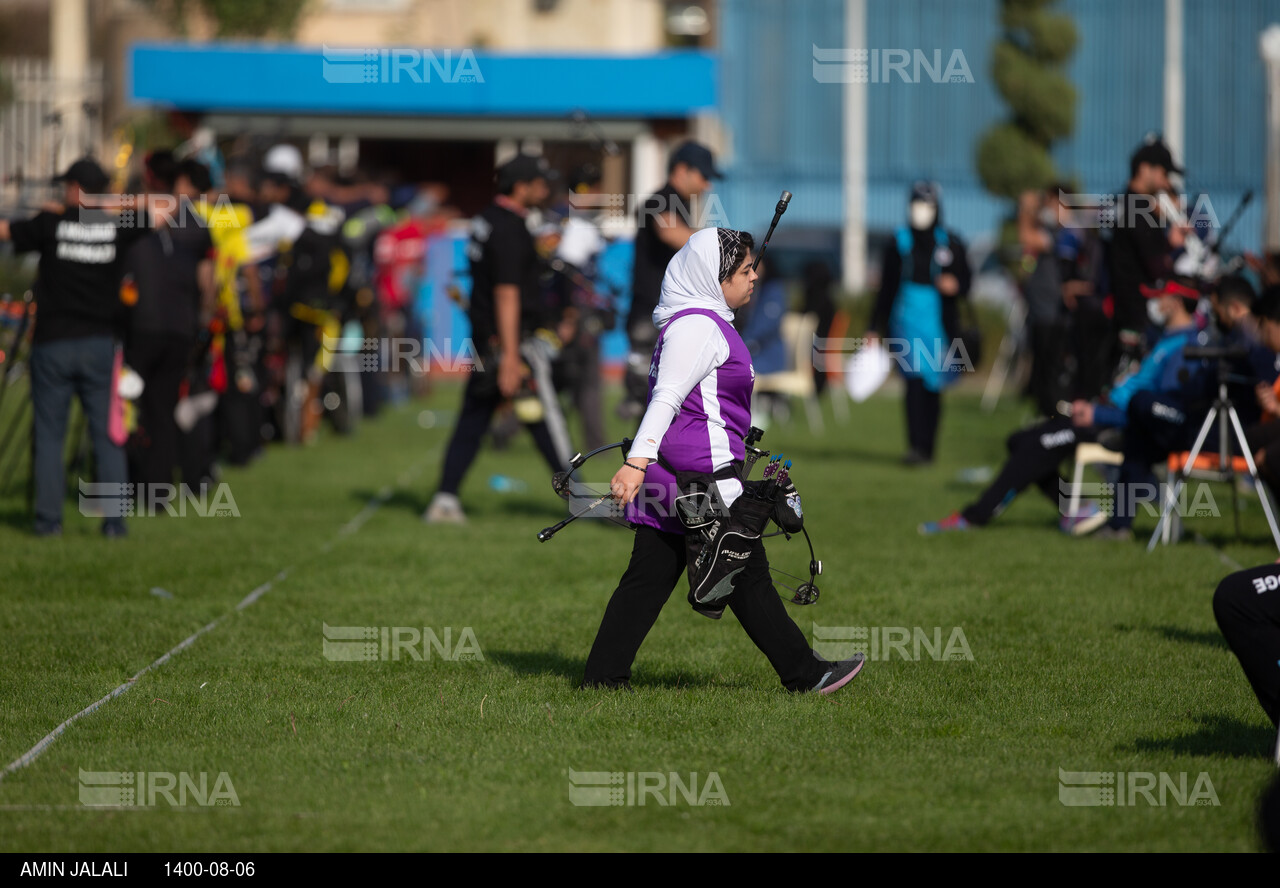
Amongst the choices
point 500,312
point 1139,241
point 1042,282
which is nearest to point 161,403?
point 500,312

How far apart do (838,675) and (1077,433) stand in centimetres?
482

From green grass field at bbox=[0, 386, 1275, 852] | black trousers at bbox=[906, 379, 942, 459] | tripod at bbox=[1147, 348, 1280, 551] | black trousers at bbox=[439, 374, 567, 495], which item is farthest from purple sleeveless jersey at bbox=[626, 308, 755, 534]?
black trousers at bbox=[906, 379, 942, 459]

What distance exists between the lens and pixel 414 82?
27969mm

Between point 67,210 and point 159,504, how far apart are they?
2394 mm

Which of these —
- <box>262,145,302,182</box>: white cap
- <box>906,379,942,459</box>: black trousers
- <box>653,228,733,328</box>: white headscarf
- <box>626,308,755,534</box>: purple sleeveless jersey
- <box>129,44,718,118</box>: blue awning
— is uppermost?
<box>129,44,718,118</box>: blue awning

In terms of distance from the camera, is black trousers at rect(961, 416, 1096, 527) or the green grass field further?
black trousers at rect(961, 416, 1096, 527)

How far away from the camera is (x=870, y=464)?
15.1 meters

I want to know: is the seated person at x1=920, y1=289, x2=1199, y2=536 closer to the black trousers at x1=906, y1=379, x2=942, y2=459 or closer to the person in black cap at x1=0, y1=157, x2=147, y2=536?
the black trousers at x1=906, y1=379, x2=942, y2=459

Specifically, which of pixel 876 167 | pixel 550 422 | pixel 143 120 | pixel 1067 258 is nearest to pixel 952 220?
pixel 876 167

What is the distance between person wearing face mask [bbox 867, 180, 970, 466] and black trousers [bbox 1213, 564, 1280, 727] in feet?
30.2

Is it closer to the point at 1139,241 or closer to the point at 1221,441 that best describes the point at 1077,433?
the point at 1221,441

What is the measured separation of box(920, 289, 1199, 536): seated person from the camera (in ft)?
33.4

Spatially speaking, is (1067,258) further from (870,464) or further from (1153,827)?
(1153,827)
